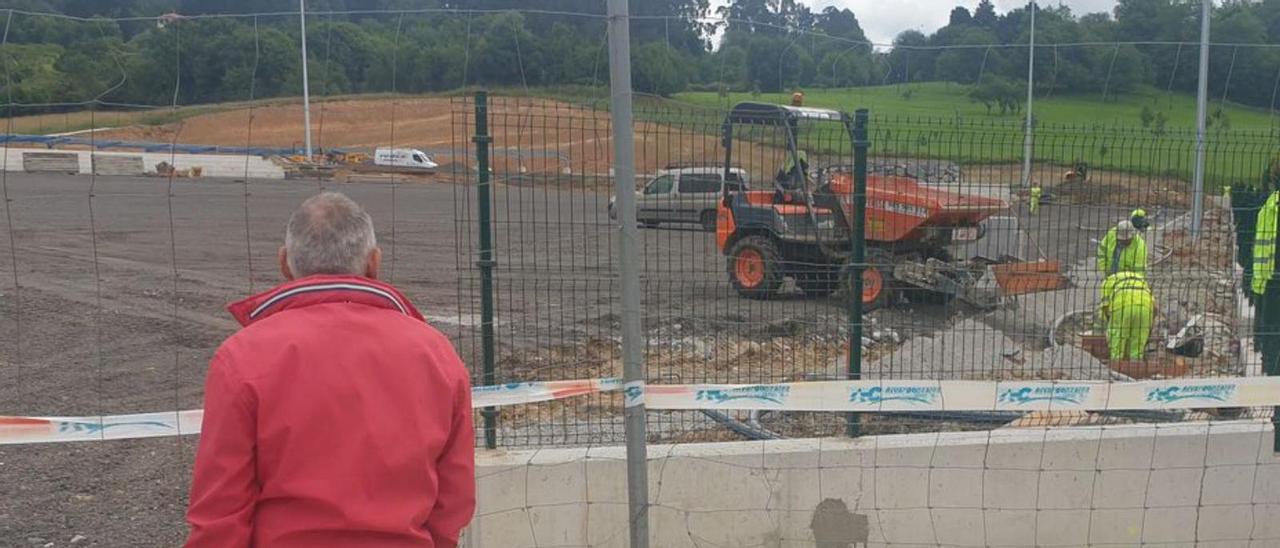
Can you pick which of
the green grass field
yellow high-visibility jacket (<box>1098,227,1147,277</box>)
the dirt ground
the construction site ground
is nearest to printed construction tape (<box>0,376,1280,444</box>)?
the construction site ground

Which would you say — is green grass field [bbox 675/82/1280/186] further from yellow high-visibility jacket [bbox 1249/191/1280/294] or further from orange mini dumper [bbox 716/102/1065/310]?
orange mini dumper [bbox 716/102/1065/310]

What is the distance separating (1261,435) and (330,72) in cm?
492

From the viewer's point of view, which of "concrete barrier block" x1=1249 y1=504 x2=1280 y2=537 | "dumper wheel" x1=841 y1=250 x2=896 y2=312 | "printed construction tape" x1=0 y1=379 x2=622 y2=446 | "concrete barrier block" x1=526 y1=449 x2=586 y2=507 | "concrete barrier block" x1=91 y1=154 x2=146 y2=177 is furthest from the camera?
"dumper wheel" x1=841 y1=250 x2=896 y2=312

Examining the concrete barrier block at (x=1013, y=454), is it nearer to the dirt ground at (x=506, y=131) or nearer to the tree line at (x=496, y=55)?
the tree line at (x=496, y=55)

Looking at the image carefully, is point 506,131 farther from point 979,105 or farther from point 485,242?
point 979,105

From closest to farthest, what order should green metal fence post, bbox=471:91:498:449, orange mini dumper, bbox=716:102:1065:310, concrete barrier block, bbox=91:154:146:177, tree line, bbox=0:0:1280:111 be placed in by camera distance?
tree line, bbox=0:0:1280:111 < green metal fence post, bbox=471:91:498:449 < concrete barrier block, bbox=91:154:146:177 < orange mini dumper, bbox=716:102:1065:310

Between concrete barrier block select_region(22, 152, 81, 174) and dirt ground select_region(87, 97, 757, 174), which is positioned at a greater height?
dirt ground select_region(87, 97, 757, 174)

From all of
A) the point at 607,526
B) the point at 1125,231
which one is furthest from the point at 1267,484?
the point at 1125,231

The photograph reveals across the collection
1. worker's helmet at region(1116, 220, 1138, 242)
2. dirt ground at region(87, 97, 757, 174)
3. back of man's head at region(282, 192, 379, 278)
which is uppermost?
dirt ground at region(87, 97, 757, 174)

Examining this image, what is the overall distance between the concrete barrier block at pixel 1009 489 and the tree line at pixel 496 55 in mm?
2011

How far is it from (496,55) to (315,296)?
8.74 ft

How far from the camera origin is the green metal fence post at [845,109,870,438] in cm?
508

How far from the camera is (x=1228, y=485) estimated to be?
5.25 m

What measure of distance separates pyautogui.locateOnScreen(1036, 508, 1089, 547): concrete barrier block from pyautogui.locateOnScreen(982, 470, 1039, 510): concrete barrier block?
0.10 metres
